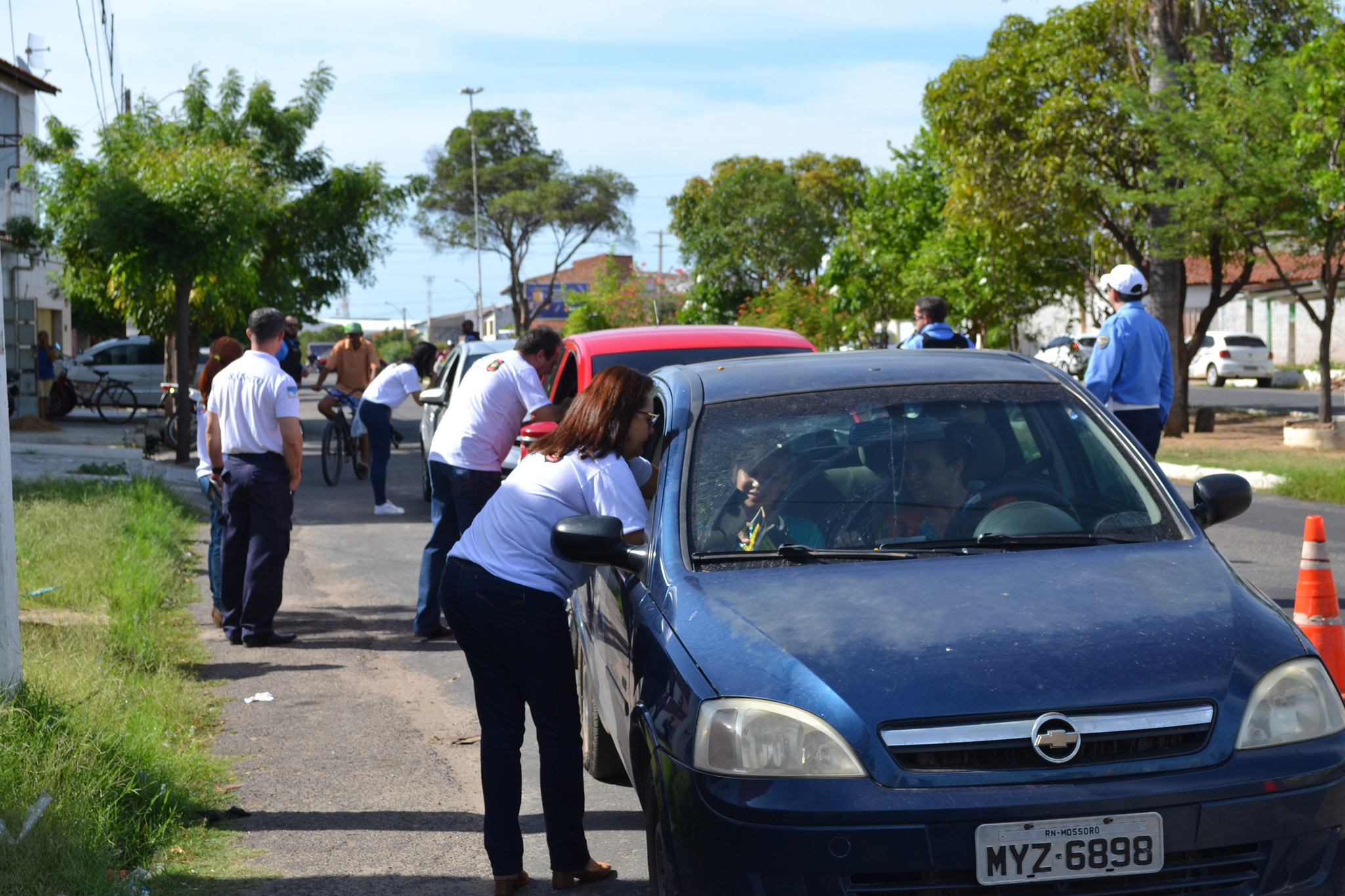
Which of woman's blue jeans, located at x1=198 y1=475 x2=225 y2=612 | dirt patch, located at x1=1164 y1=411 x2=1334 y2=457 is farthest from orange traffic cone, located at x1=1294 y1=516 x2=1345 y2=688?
dirt patch, located at x1=1164 y1=411 x2=1334 y2=457

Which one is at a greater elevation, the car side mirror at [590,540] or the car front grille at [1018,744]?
the car side mirror at [590,540]

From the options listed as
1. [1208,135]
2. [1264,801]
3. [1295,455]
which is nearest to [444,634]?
[1264,801]

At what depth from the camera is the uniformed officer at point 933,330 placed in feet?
29.7

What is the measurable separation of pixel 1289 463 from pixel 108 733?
13980 mm

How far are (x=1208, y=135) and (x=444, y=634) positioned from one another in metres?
14.4

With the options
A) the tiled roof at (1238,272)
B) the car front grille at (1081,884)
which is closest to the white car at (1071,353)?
the tiled roof at (1238,272)

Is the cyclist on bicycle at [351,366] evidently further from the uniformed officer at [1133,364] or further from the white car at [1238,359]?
the white car at [1238,359]

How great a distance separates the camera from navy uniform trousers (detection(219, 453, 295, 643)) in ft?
25.1

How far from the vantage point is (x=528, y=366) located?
7180 millimetres

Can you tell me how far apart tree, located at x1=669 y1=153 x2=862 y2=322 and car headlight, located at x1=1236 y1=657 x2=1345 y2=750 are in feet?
158

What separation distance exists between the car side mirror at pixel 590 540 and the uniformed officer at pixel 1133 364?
15.7ft

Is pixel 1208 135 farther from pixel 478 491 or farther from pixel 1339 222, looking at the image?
pixel 478 491

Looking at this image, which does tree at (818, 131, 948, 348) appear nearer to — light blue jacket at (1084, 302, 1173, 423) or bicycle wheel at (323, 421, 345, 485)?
bicycle wheel at (323, 421, 345, 485)

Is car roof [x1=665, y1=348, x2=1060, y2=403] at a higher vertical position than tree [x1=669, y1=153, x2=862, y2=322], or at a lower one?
lower
